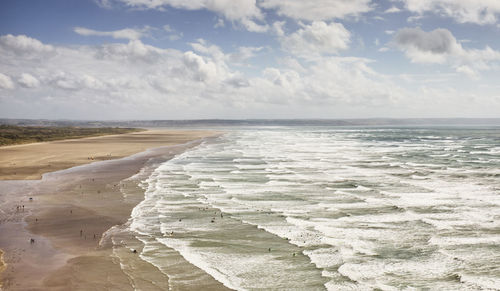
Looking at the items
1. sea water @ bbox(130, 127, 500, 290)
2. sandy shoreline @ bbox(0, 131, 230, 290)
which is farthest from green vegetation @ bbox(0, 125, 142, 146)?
sea water @ bbox(130, 127, 500, 290)

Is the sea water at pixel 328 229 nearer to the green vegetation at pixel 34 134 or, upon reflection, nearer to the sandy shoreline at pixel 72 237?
the sandy shoreline at pixel 72 237

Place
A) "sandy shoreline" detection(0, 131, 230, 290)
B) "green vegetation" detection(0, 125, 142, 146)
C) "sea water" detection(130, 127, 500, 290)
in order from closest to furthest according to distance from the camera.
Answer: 1. "sandy shoreline" detection(0, 131, 230, 290)
2. "sea water" detection(130, 127, 500, 290)
3. "green vegetation" detection(0, 125, 142, 146)

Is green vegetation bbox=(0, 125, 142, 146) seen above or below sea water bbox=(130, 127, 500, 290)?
above

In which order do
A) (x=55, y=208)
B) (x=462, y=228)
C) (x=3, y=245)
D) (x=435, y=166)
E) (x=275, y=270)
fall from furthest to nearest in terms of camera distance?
(x=435, y=166), (x=55, y=208), (x=462, y=228), (x=3, y=245), (x=275, y=270)

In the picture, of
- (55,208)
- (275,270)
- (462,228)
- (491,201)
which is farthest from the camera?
(491,201)

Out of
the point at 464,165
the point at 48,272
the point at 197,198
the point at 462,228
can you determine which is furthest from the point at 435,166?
the point at 48,272

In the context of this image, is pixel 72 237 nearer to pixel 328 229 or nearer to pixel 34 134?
pixel 328 229

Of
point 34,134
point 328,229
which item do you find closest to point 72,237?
point 328,229

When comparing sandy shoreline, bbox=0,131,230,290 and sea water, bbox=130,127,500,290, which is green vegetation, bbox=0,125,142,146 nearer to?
sandy shoreline, bbox=0,131,230,290

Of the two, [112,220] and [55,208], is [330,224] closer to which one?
[112,220]
